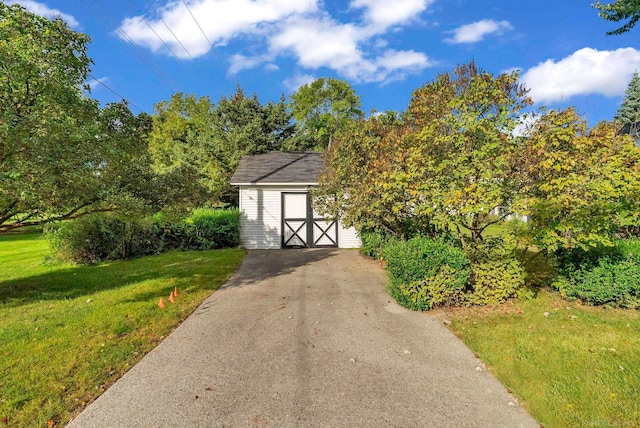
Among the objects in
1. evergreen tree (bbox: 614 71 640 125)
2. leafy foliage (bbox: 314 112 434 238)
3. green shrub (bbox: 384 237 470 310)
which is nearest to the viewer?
green shrub (bbox: 384 237 470 310)

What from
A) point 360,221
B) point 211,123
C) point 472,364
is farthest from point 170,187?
point 211,123

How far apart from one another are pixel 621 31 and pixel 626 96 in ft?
53.6

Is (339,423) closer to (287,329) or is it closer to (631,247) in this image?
(287,329)

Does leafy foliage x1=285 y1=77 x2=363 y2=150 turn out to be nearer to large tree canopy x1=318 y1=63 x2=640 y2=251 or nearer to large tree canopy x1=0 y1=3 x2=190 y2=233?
large tree canopy x1=0 y1=3 x2=190 y2=233

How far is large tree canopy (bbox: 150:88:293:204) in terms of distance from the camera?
19.2 m

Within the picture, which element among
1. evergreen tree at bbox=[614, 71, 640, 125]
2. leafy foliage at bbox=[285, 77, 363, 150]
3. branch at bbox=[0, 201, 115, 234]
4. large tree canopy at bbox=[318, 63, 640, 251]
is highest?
leafy foliage at bbox=[285, 77, 363, 150]

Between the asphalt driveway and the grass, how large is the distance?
0.30 m

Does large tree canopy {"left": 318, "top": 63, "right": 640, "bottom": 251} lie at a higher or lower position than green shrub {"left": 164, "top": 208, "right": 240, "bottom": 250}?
higher

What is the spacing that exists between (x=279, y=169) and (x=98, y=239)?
7.28 meters

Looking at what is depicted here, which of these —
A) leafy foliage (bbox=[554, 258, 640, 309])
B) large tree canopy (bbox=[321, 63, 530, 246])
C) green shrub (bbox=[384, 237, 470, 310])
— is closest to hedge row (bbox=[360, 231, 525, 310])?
green shrub (bbox=[384, 237, 470, 310])

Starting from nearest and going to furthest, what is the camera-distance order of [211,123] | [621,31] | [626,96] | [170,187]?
1. [170,187]
2. [621,31]
3. [626,96]
4. [211,123]

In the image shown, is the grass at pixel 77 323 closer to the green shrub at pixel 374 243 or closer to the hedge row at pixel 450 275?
the hedge row at pixel 450 275

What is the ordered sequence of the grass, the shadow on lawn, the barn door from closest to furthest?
the grass < the shadow on lawn < the barn door

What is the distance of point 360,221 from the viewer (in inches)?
357
